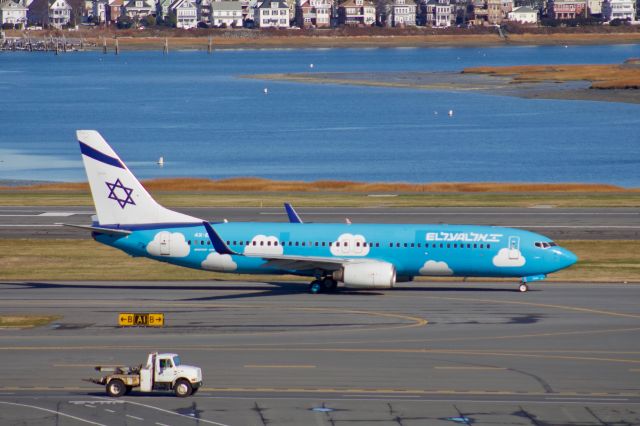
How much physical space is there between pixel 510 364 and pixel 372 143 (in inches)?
5156

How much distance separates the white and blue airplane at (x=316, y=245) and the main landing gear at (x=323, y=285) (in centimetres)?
5

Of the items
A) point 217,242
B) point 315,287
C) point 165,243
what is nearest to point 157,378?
point 217,242

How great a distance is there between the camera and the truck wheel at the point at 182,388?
4219 centimetres

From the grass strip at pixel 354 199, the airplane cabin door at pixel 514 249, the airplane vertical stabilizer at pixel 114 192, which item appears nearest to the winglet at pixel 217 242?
the airplane vertical stabilizer at pixel 114 192

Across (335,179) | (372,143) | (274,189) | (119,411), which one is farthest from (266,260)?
(372,143)

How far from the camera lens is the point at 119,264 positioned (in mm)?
74125

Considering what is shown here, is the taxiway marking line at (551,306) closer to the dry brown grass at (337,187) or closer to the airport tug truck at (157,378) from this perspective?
the airport tug truck at (157,378)

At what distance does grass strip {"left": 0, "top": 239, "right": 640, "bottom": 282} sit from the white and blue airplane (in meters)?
5.13

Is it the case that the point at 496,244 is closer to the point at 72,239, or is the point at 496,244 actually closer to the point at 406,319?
the point at 406,319

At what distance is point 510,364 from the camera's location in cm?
→ 4744

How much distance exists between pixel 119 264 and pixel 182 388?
1297 inches

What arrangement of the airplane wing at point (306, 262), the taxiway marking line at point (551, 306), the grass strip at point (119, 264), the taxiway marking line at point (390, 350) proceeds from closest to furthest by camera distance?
the taxiway marking line at point (390, 350)
the taxiway marking line at point (551, 306)
the airplane wing at point (306, 262)
the grass strip at point (119, 264)

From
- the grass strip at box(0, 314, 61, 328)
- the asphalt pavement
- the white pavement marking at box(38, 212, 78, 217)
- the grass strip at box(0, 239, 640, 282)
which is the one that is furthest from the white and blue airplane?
the white pavement marking at box(38, 212, 78, 217)

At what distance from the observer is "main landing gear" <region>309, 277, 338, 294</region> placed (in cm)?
6406
